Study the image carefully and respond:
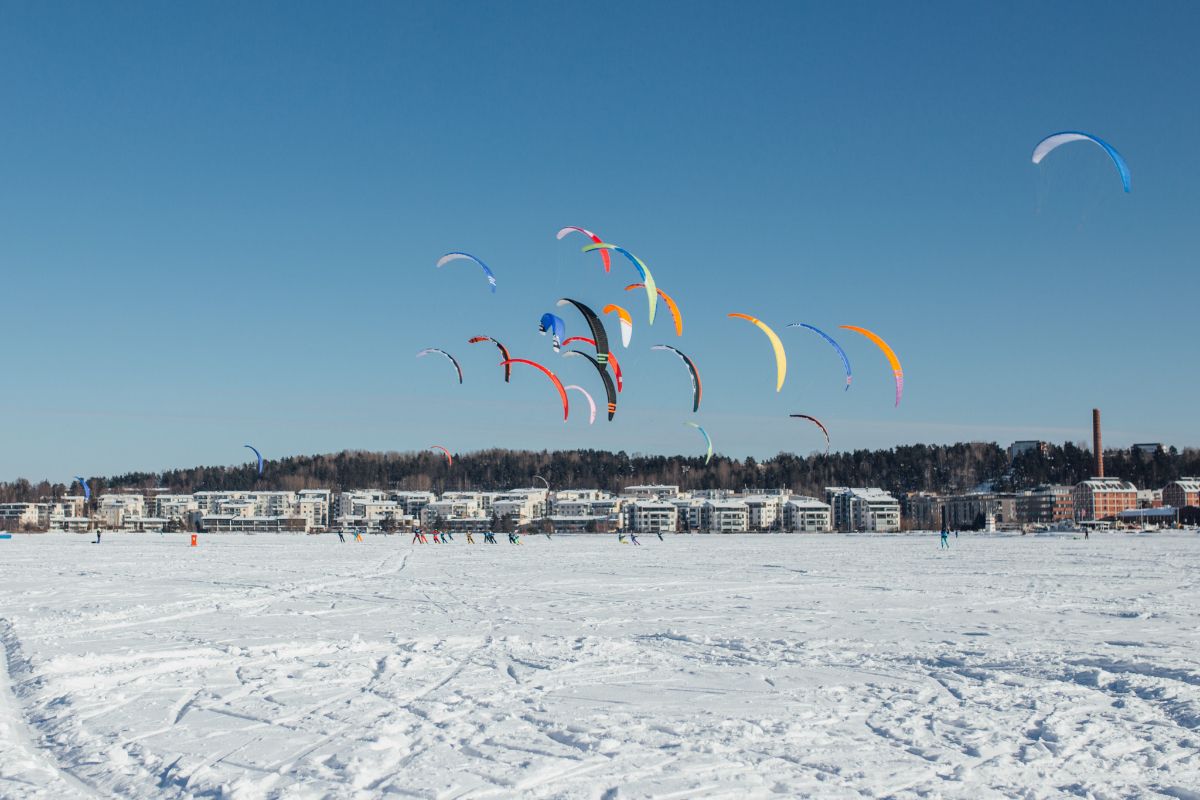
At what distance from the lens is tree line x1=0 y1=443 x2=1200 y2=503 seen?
145m

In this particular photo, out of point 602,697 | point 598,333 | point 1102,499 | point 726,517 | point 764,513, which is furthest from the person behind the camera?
point 764,513

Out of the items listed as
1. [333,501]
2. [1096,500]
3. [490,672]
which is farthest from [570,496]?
[490,672]

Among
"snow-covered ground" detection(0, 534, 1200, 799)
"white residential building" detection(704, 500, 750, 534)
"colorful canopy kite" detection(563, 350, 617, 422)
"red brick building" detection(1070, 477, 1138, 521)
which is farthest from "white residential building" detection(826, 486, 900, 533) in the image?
"snow-covered ground" detection(0, 534, 1200, 799)

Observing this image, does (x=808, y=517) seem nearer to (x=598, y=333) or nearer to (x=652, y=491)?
(x=652, y=491)

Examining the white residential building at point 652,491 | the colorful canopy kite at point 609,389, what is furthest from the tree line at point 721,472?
the colorful canopy kite at point 609,389

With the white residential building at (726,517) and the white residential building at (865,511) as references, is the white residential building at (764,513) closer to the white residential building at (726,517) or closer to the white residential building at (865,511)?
the white residential building at (726,517)

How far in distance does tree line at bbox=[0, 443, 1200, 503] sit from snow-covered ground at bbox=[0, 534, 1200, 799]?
135 metres

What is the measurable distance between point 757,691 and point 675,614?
4953 millimetres

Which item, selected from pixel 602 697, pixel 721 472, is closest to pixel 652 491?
pixel 721 472

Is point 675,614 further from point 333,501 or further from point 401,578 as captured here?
point 333,501

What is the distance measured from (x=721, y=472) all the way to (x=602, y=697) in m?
156

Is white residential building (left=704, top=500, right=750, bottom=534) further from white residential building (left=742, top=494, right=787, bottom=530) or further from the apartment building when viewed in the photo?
the apartment building

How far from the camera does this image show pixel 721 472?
16188cm

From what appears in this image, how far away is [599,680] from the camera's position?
7.48 m
